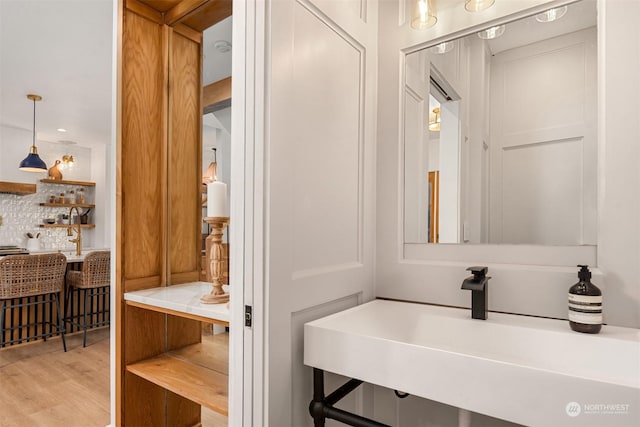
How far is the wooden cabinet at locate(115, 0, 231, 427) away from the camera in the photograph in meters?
1.65

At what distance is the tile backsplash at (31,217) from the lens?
5629 mm

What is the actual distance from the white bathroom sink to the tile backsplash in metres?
6.63

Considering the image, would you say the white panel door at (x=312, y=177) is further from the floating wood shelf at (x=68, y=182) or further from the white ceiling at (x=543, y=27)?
the floating wood shelf at (x=68, y=182)

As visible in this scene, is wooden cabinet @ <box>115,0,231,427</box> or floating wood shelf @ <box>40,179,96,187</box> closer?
wooden cabinet @ <box>115,0,231,427</box>

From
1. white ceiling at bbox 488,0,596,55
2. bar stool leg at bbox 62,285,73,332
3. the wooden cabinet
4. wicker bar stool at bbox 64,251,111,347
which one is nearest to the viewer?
white ceiling at bbox 488,0,596,55

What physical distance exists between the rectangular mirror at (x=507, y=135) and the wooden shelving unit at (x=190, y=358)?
0.90m

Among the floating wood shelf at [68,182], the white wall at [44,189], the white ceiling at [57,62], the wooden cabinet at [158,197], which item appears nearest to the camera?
the wooden cabinet at [158,197]

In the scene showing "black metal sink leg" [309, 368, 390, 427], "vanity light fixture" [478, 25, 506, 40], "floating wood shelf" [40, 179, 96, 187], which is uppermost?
"vanity light fixture" [478, 25, 506, 40]

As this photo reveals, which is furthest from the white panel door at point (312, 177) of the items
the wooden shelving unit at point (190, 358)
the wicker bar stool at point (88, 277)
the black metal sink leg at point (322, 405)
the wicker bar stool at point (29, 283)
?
the wicker bar stool at point (29, 283)

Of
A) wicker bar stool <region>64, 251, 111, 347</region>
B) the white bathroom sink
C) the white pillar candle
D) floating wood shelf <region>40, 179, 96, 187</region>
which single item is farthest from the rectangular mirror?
floating wood shelf <region>40, 179, 96, 187</region>

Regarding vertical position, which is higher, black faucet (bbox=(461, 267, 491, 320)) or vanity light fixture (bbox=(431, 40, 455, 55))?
vanity light fixture (bbox=(431, 40, 455, 55))

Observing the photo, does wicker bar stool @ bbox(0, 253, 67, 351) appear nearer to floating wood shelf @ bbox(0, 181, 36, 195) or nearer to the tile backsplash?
floating wood shelf @ bbox(0, 181, 36, 195)

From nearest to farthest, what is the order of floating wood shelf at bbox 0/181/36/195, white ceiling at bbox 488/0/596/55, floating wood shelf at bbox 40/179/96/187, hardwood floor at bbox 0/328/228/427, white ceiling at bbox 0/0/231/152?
white ceiling at bbox 488/0/596/55 → hardwood floor at bbox 0/328/228/427 → white ceiling at bbox 0/0/231/152 → floating wood shelf at bbox 0/181/36/195 → floating wood shelf at bbox 40/179/96/187

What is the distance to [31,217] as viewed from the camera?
5914mm
